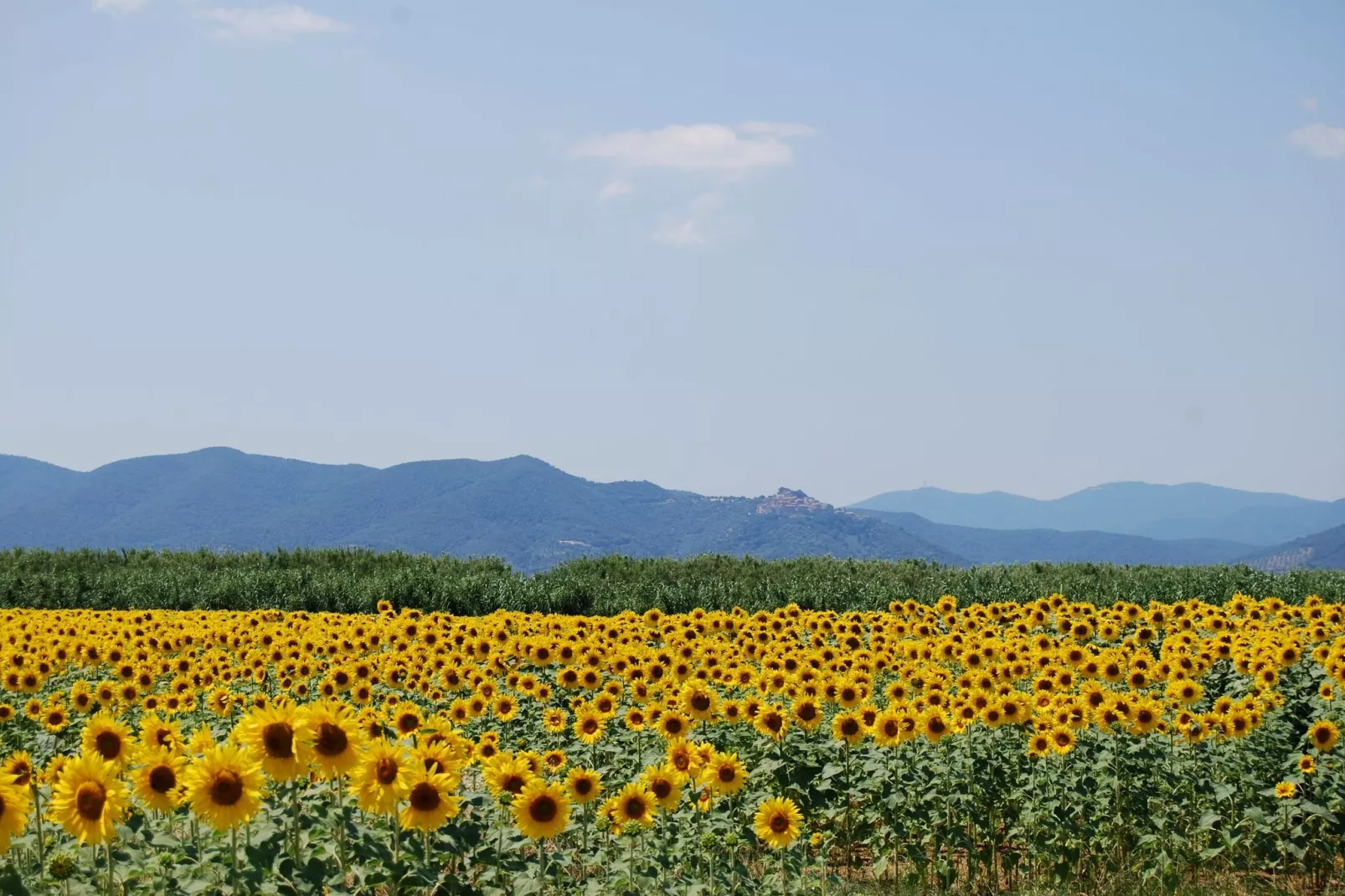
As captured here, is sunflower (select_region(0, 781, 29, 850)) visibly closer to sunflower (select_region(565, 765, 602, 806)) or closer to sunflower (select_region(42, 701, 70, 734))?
sunflower (select_region(565, 765, 602, 806))

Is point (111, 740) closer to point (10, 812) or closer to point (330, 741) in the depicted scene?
point (10, 812)

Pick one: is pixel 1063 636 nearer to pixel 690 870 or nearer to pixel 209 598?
pixel 690 870

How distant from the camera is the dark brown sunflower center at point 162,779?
531cm

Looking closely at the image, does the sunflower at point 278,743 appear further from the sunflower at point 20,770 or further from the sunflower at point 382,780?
the sunflower at point 20,770

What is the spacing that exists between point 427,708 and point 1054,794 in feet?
18.3

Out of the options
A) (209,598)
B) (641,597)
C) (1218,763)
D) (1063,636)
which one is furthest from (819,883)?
(209,598)

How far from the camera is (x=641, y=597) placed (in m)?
29.2

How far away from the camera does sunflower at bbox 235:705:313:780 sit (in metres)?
4.82

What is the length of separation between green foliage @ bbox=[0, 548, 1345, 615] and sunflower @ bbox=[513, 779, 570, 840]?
21945 mm

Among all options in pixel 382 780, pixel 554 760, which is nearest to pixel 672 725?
pixel 554 760

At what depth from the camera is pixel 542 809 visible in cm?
576

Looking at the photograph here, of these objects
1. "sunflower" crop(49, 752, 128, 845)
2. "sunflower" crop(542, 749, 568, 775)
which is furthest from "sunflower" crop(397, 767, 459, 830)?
"sunflower" crop(542, 749, 568, 775)

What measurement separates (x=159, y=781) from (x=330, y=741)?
3.52ft

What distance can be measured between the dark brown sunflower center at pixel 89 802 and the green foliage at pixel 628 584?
23.4 metres
